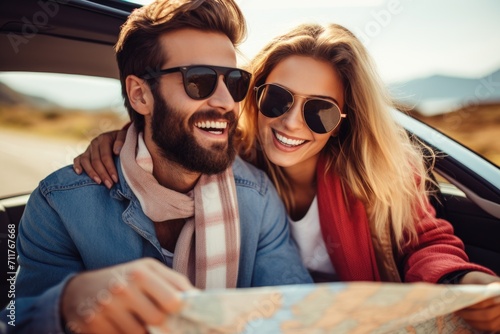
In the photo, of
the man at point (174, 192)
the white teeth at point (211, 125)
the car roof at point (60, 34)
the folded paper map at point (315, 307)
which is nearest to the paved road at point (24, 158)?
the car roof at point (60, 34)

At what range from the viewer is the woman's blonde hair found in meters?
2.19

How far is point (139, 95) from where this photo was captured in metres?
2.12

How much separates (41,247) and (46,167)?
2663 millimetres

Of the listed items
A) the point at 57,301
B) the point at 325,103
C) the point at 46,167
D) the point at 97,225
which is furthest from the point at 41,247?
the point at 46,167

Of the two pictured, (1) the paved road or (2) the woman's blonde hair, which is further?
(1) the paved road

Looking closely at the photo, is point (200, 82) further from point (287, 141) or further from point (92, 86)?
point (92, 86)

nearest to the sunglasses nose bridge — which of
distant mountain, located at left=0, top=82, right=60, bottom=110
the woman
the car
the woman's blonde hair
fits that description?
the woman

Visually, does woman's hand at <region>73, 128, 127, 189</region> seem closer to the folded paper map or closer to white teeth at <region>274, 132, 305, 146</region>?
white teeth at <region>274, 132, 305, 146</region>

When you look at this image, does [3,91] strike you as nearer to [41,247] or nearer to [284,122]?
[41,247]

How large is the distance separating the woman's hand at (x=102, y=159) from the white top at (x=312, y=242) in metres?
1.07

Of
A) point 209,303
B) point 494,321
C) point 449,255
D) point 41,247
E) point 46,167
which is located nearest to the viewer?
point 209,303

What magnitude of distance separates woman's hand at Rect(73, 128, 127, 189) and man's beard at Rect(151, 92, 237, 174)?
249 mm

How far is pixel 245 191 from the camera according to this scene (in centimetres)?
216

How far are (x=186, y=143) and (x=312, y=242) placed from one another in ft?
3.13
